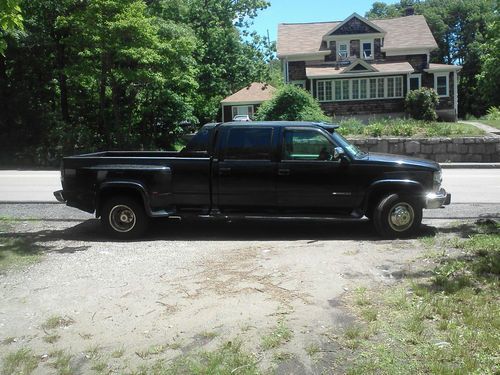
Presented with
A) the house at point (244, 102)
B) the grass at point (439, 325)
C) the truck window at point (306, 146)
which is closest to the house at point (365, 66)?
the house at point (244, 102)

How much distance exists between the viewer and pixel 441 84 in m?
41.8

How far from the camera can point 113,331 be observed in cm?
478

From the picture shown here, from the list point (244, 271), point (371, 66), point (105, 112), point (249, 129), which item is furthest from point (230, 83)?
point (244, 271)

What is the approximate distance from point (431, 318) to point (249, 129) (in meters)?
4.41

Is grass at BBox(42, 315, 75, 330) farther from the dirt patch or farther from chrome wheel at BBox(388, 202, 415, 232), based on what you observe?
chrome wheel at BBox(388, 202, 415, 232)

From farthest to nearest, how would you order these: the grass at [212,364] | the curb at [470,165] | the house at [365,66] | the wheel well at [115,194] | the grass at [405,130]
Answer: the house at [365,66], the grass at [405,130], the curb at [470,165], the wheel well at [115,194], the grass at [212,364]

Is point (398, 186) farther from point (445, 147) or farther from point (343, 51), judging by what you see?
point (343, 51)

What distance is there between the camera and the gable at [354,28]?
40.7 m

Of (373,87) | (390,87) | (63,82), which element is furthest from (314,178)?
(390,87)

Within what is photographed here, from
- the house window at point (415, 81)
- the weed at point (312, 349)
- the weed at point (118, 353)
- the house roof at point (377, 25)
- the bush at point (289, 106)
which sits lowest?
the weed at point (118, 353)

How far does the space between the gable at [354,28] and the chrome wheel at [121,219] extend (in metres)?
34.9

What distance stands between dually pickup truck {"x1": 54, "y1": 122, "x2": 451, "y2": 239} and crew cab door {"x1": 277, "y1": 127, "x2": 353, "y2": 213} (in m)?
0.01

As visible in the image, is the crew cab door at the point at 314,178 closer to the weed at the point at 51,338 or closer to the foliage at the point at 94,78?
the weed at the point at 51,338

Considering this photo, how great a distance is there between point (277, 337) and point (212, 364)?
0.66 meters
